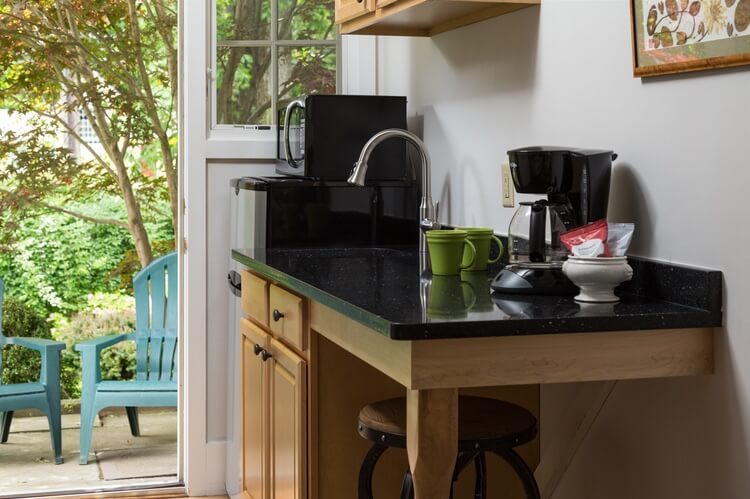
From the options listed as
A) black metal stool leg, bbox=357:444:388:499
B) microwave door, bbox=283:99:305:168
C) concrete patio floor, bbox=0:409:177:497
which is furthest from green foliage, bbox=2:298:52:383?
black metal stool leg, bbox=357:444:388:499

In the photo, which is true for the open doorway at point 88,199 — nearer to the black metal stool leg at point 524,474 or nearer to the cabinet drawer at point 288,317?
the cabinet drawer at point 288,317

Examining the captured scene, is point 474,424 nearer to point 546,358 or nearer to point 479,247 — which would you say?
point 546,358

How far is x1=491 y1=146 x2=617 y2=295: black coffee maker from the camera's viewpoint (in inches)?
75.2

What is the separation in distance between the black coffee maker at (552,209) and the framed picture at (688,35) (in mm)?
208

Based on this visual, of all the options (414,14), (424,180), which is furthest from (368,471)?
(414,14)

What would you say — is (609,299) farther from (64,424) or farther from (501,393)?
(64,424)

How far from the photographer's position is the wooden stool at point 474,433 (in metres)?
1.83

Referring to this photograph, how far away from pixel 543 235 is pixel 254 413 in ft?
4.13

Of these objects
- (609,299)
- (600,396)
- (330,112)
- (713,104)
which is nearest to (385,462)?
(600,396)

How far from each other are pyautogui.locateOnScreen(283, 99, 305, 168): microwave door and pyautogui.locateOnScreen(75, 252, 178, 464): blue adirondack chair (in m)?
1.58

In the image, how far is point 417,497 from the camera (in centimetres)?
165

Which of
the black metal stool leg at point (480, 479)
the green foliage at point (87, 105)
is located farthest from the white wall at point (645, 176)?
the green foliage at point (87, 105)

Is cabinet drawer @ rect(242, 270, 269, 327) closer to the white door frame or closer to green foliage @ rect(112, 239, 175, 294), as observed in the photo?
the white door frame

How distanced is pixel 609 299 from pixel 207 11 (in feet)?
7.56
